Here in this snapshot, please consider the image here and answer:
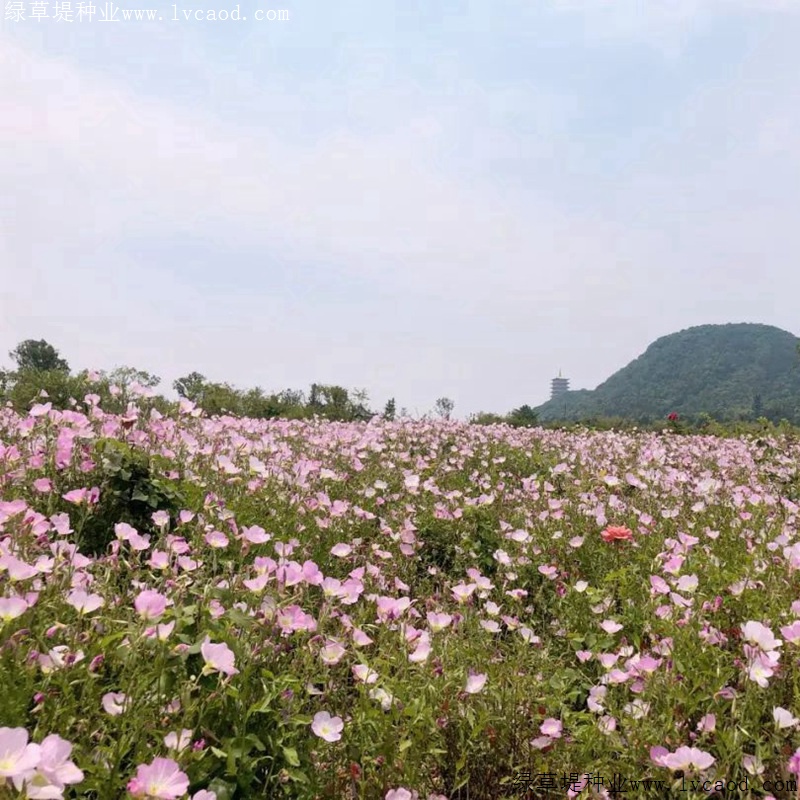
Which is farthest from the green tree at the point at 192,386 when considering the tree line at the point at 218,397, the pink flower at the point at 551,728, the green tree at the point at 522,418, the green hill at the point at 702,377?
the green hill at the point at 702,377

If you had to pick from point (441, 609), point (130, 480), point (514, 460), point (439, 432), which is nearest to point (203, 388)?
point (439, 432)

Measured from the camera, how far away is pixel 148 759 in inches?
59.2

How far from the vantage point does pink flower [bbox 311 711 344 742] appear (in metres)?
1.72

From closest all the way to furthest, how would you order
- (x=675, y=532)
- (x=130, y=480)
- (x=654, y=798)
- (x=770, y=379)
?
1. (x=654, y=798)
2. (x=130, y=480)
3. (x=675, y=532)
4. (x=770, y=379)

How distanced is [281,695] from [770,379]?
15693 centimetres

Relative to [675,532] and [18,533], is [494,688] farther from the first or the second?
[675,532]

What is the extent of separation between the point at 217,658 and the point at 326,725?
398 mm

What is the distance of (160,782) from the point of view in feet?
4.26

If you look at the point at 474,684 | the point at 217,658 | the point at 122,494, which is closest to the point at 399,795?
the point at 474,684

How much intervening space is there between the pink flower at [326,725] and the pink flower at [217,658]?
31 centimetres

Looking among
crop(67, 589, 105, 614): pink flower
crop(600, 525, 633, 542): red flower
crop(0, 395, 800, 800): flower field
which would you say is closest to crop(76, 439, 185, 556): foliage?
crop(0, 395, 800, 800): flower field

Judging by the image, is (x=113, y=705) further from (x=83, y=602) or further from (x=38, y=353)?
(x=38, y=353)

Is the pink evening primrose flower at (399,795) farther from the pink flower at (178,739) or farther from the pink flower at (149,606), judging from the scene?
the pink flower at (149,606)

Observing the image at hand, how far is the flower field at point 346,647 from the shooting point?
1561mm
